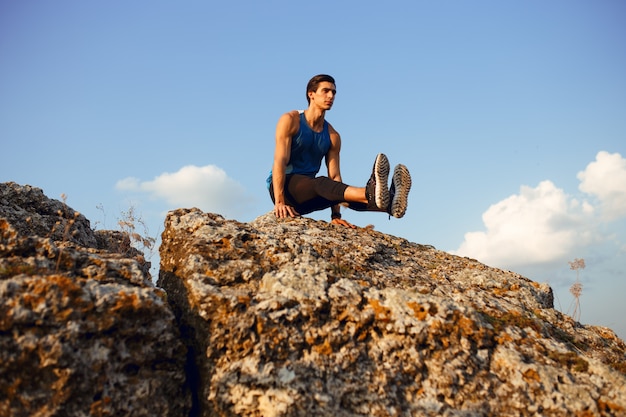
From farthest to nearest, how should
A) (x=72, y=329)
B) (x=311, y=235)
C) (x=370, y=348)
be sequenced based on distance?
(x=311, y=235), (x=370, y=348), (x=72, y=329)

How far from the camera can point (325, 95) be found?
764 cm

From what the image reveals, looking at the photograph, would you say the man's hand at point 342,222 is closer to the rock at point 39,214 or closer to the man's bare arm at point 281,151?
the man's bare arm at point 281,151

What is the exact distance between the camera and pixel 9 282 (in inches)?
135

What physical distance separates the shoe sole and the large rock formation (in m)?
1.93

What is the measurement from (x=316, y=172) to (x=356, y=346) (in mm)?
4444

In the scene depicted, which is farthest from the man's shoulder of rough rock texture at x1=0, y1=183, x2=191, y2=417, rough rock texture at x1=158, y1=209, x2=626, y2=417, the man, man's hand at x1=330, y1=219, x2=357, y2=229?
rough rock texture at x1=0, y1=183, x2=191, y2=417

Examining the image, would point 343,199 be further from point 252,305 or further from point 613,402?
point 613,402

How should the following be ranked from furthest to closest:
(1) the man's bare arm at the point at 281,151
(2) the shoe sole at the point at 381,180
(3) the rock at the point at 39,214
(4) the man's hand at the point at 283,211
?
(1) the man's bare arm at the point at 281,151, (4) the man's hand at the point at 283,211, (2) the shoe sole at the point at 381,180, (3) the rock at the point at 39,214

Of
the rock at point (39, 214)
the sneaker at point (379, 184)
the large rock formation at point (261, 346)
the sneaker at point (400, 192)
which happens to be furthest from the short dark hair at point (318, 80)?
the rock at point (39, 214)

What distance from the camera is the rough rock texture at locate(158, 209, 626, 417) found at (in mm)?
3631

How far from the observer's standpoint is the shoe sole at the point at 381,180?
662cm

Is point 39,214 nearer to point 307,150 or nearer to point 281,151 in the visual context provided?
point 281,151

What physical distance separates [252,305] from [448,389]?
5.42ft

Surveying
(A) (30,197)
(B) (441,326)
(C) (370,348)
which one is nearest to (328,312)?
(C) (370,348)
